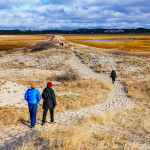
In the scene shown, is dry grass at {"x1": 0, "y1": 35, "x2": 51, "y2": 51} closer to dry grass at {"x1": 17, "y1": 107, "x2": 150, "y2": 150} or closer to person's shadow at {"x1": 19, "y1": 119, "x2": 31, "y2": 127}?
person's shadow at {"x1": 19, "y1": 119, "x2": 31, "y2": 127}

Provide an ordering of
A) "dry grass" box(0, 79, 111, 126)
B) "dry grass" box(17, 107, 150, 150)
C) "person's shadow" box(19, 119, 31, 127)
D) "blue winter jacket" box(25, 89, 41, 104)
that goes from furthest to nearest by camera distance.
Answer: "dry grass" box(0, 79, 111, 126) < "person's shadow" box(19, 119, 31, 127) < "blue winter jacket" box(25, 89, 41, 104) < "dry grass" box(17, 107, 150, 150)

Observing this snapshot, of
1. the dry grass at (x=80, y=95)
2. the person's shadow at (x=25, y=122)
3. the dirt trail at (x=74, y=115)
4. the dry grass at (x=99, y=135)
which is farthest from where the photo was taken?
A: the dry grass at (x=80, y=95)

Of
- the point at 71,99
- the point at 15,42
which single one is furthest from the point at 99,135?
the point at 15,42

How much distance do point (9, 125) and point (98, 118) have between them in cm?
448

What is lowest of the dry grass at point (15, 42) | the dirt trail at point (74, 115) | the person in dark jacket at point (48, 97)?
the dirt trail at point (74, 115)

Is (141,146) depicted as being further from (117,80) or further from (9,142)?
(117,80)

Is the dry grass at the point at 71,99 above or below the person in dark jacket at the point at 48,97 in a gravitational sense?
below

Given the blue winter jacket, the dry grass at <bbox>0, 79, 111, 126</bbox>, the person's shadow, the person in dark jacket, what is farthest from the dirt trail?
the blue winter jacket

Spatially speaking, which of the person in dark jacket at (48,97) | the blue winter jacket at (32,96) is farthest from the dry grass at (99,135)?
the blue winter jacket at (32,96)

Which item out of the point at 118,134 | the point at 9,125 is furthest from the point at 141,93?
the point at 9,125

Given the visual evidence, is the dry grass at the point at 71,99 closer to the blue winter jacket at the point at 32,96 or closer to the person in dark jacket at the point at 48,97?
the blue winter jacket at the point at 32,96

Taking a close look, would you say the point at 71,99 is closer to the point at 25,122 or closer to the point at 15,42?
the point at 25,122

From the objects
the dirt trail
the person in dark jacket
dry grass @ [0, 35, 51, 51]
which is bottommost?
the dirt trail

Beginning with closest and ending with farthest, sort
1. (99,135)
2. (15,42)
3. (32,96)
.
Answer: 1. (99,135)
2. (32,96)
3. (15,42)
